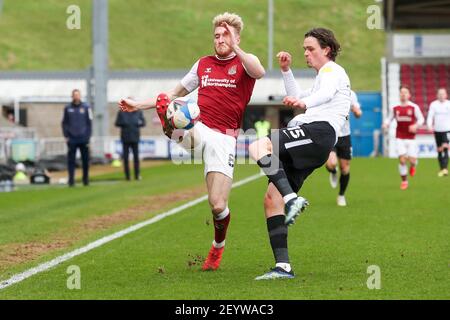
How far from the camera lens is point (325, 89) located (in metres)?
9.03

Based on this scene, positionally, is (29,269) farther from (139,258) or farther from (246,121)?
(246,121)

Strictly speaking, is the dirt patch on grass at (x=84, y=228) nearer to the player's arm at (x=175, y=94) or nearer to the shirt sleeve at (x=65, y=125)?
the player's arm at (x=175, y=94)

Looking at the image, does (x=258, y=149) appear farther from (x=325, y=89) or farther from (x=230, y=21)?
(x=230, y=21)

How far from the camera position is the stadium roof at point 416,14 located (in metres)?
43.9

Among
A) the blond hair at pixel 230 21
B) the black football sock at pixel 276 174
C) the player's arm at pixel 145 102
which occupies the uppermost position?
the blond hair at pixel 230 21

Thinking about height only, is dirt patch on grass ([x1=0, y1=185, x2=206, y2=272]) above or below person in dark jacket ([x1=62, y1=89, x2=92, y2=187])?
below

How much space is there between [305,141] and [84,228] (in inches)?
243

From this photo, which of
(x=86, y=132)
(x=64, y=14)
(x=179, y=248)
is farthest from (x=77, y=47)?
(x=179, y=248)

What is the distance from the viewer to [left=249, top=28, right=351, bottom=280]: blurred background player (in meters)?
8.95

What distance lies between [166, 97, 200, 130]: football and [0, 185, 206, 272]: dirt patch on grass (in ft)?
7.43

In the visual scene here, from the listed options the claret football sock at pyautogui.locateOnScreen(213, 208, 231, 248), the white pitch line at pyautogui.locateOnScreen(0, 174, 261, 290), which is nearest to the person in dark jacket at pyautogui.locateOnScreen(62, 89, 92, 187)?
the white pitch line at pyautogui.locateOnScreen(0, 174, 261, 290)

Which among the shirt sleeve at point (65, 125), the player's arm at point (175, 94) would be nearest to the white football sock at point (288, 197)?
the player's arm at point (175, 94)

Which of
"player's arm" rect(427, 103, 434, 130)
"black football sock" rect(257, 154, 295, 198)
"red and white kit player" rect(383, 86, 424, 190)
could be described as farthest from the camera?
"player's arm" rect(427, 103, 434, 130)

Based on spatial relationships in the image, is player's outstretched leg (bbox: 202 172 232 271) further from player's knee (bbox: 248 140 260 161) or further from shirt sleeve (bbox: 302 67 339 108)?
shirt sleeve (bbox: 302 67 339 108)
